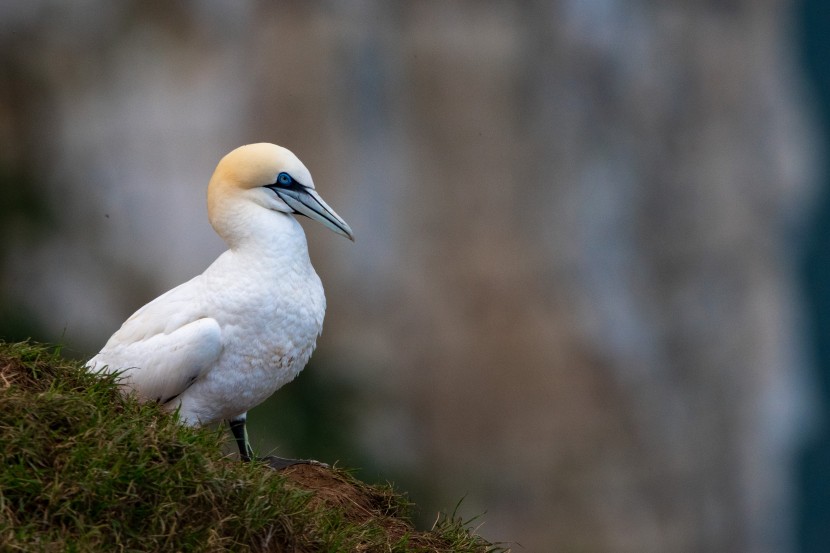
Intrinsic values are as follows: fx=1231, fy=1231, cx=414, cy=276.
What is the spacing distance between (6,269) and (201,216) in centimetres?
244

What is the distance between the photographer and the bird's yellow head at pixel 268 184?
238 inches

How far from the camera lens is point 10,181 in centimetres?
1488

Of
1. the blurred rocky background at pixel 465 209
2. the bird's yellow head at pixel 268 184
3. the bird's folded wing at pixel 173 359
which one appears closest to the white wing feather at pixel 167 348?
the bird's folded wing at pixel 173 359

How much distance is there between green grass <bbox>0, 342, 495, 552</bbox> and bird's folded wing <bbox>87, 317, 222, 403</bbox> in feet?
1.87

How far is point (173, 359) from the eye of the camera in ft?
18.3

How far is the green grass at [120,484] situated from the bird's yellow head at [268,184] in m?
1.37

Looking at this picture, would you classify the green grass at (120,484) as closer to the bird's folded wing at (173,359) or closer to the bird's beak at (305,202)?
the bird's folded wing at (173,359)

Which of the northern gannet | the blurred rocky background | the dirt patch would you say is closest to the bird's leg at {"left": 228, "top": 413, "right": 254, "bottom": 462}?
the northern gannet

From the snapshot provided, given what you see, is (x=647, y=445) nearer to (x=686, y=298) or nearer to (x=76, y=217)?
(x=686, y=298)

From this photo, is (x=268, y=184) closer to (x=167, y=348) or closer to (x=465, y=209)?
(x=167, y=348)

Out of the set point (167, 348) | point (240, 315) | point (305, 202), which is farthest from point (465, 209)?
point (167, 348)

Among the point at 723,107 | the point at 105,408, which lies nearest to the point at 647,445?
the point at 723,107

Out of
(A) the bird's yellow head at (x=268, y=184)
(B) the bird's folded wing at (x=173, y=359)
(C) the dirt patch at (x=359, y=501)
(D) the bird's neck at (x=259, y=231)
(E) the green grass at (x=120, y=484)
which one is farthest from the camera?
(A) the bird's yellow head at (x=268, y=184)

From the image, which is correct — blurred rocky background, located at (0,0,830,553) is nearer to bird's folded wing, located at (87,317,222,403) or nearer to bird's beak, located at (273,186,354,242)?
bird's beak, located at (273,186,354,242)
